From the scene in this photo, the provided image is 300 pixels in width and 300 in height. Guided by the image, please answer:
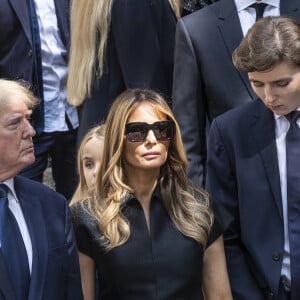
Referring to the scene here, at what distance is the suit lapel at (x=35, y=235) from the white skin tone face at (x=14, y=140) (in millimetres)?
110

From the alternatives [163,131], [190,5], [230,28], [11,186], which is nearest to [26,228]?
[11,186]

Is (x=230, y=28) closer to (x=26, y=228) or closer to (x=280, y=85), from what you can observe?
(x=280, y=85)

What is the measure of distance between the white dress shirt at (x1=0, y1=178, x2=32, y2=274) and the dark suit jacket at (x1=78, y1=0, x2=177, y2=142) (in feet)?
4.84

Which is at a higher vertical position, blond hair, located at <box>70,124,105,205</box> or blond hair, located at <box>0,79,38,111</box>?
blond hair, located at <box>0,79,38,111</box>

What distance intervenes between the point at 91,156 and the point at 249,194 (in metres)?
1.01

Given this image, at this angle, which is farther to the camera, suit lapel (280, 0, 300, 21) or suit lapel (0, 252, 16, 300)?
suit lapel (280, 0, 300, 21)

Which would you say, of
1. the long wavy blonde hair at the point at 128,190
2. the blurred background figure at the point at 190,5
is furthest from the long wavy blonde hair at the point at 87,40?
the long wavy blonde hair at the point at 128,190

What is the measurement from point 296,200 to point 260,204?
17 centimetres

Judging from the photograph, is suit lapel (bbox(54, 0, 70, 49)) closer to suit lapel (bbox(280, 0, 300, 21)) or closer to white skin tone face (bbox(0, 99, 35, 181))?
suit lapel (bbox(280, 0, 300, 21))

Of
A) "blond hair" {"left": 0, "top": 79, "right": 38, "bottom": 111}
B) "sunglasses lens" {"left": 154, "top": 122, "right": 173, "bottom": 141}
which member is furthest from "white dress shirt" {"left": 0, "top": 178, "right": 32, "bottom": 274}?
"sunglasses lens" {"left": 154, "top": 122, "right": 173, "bottom": 141}

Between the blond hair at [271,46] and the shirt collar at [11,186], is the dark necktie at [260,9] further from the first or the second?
the shirt collar at [11,186]

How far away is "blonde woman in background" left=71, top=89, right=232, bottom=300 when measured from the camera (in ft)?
13.1

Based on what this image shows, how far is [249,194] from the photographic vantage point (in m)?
4.16

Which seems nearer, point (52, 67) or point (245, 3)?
point (245, 3)
